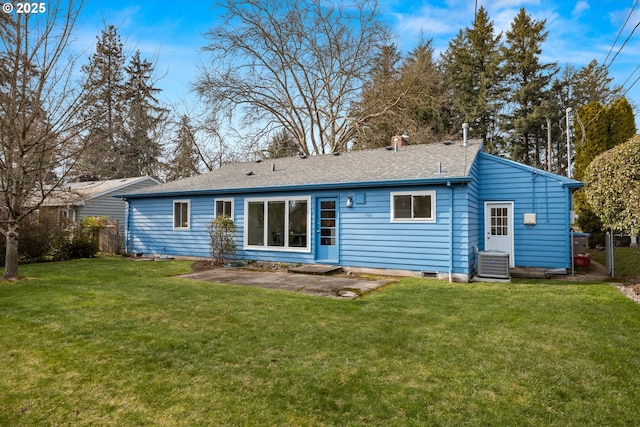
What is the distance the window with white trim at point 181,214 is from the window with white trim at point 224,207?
4.13 feet

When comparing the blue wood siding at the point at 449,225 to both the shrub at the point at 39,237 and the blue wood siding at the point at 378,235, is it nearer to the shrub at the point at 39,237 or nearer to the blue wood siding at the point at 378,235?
the blue wood siding at the point at 378,235

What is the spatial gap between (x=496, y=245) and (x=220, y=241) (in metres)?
7.93

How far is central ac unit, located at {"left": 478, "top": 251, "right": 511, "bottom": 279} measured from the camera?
7.94 m

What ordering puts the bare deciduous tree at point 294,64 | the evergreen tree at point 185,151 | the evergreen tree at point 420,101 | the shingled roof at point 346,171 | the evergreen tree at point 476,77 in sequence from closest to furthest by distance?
the shingled roof at point 346,171 → the bare deciduous tree at point 294,64 → the evergreen tree at point 420,101 → the evergreen tree at point 185,151 → the evergreen tree at point 476,77

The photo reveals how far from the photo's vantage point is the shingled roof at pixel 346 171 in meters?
8.66

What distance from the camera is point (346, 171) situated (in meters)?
10.2

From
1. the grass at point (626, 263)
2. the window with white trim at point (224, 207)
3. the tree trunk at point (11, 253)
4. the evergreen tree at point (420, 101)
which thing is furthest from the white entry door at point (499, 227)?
the tree trunk at point (11, 253)

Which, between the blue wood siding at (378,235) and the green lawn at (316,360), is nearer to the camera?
the green lawn at (316,360)

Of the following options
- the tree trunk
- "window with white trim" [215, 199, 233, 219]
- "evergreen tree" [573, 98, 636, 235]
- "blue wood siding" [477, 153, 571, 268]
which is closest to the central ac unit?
"blue wood siding" [477, 153, 571, 268]

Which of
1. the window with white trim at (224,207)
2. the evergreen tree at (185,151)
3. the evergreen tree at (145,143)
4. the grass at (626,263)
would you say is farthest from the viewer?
the evergreen tree at (145,143)

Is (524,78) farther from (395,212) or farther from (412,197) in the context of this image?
(395,212)

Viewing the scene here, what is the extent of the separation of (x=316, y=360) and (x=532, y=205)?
27.9ft

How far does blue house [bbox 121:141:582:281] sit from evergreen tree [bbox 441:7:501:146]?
56.0 ft

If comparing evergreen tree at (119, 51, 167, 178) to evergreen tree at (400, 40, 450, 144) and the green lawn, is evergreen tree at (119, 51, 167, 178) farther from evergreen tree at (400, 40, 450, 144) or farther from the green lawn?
the green lawn
